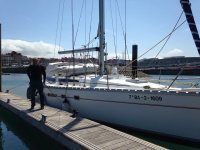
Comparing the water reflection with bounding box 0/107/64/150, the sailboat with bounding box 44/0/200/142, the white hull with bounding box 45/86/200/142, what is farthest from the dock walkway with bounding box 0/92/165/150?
the white hull with bounding box 45/86/200/142

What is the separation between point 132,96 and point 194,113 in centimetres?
209

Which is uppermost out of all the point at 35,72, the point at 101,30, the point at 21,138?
the point at 101,30

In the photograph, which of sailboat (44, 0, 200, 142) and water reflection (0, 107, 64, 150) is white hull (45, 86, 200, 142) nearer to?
sailboat (44, 0, 200, 142)

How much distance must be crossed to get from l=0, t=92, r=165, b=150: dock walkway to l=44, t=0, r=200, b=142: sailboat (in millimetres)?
975

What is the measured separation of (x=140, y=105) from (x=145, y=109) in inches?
8.3

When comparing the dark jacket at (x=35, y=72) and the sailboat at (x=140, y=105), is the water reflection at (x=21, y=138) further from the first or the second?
the dark jacket at (x=35, y=72)

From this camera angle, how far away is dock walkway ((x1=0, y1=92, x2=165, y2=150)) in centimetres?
695

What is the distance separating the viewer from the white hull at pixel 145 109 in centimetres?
859

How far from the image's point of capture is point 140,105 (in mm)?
9562

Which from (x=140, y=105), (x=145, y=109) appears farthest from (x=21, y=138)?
(x=145, y=109)

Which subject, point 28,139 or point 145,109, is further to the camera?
point 28,139

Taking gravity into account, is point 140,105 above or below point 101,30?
below

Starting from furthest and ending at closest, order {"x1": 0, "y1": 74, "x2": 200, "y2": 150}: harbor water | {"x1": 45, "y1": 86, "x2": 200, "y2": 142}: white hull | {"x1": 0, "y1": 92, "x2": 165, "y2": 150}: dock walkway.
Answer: {"x1": 0, "y1": 74, "x2": 200, "y2": 150}: harbor water → {"x1": 45, "y1": 86, "x2": 200, "y2": 142}: white hull → {"x1": 0, "y1": 92, "x2": 165, "y2": 150}: dock walkway

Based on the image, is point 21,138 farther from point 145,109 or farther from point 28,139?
point 145,109
